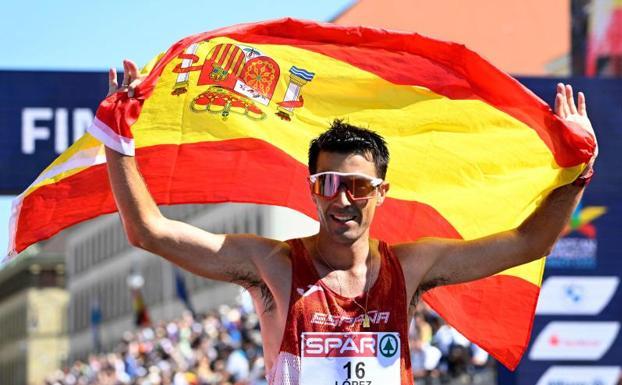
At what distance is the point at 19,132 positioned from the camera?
12.4 metres

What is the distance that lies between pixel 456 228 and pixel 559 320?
745 cm

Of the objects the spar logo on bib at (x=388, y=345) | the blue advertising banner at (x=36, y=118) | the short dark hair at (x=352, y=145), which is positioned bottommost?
the spar logo on bib at (x=388, y=345)

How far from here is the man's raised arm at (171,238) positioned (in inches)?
206

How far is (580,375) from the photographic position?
45.8ft

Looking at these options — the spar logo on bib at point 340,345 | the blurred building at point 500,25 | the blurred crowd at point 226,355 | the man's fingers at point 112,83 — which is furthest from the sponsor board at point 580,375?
the blurred building at point 500,25

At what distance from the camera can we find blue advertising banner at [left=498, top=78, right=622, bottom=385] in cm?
1383

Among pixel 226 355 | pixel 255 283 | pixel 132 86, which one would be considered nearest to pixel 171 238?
pixel 255 283

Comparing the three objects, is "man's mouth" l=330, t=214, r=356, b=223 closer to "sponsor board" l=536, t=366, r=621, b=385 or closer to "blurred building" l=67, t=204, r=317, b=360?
"sponsor board" l=536, t=366, r=621, b=385

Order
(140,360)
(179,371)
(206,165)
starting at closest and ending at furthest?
(206,165), (179,371), (140,360)

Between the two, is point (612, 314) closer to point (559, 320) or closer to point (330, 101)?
point (559, 320)

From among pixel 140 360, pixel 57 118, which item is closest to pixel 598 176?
pixel 57 118

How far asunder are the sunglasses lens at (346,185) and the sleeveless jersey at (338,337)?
11.1 inches

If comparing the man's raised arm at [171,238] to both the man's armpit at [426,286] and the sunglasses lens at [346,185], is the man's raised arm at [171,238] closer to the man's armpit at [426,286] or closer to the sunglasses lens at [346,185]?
the sunglasses lens at [346,185]

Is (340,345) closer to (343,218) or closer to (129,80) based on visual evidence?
(343,218)
